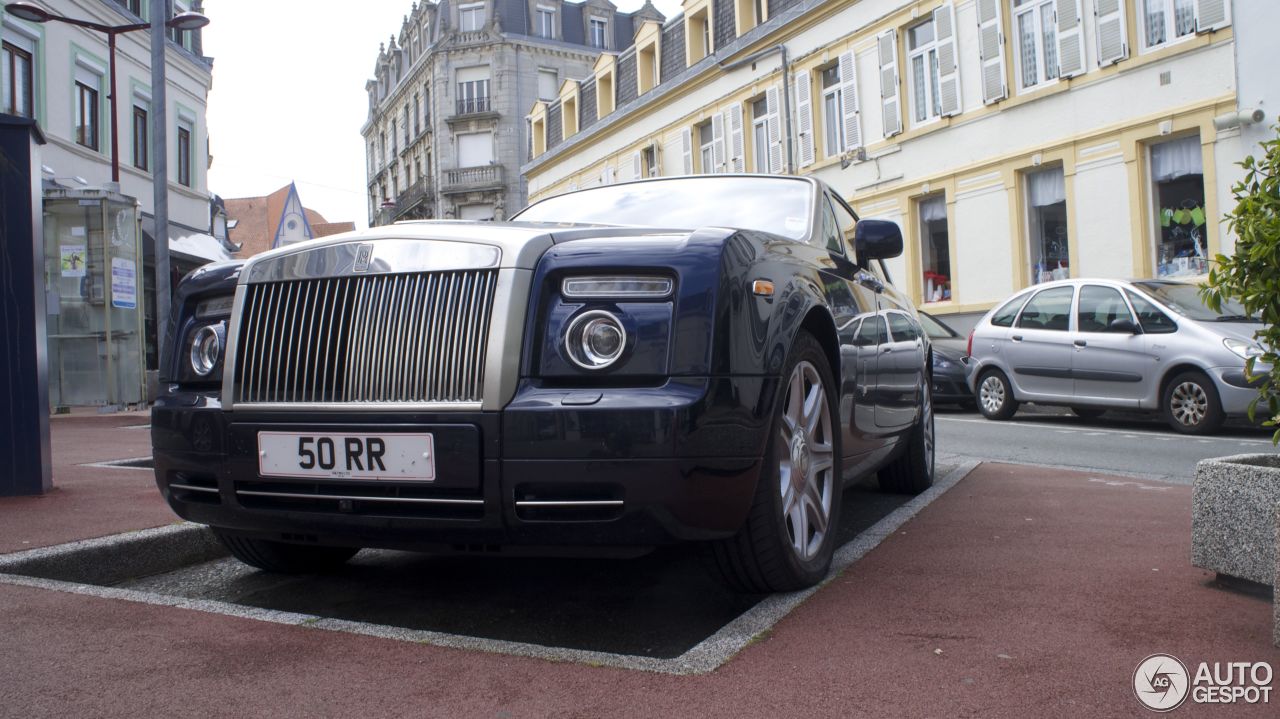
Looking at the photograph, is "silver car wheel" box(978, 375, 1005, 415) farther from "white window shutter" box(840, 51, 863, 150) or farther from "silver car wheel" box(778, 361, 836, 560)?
"white window shutter" box(840, 51, 863, 150)

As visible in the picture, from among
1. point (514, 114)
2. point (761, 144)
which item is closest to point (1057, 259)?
point (761, 144)

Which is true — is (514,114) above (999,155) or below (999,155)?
above

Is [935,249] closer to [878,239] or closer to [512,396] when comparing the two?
[878,239]

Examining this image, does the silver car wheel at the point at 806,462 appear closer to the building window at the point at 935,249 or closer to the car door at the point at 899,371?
the car door at the point at 899,371

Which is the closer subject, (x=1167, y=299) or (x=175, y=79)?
(x=1167, y=299)

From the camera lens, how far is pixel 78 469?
23.0ft

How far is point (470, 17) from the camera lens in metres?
50.2

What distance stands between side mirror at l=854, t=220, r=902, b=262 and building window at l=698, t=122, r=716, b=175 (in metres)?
23.9

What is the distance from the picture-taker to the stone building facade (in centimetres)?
4881

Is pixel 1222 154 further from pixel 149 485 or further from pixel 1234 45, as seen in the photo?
pixel 149 485

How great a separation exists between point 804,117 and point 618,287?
22235 millimetres

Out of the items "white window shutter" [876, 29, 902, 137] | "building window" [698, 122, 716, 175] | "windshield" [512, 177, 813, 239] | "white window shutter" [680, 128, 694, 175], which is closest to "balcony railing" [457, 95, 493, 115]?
"white window shutter" [680, 128, 694, 175]

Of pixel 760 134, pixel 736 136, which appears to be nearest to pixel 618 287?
pixel 760 134

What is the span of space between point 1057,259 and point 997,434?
8718 mm
